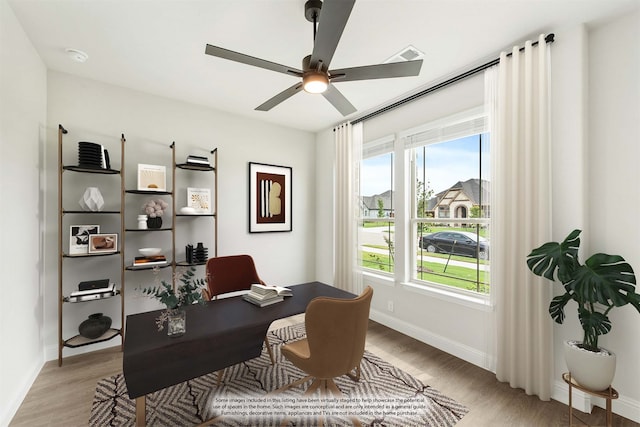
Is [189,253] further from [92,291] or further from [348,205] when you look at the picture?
[348,205]

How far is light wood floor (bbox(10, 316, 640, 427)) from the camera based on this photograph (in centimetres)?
189

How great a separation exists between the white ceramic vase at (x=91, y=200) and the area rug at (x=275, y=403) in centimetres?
153

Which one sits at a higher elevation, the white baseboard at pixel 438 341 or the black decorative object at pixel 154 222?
the black decorative object at pixel 154 222

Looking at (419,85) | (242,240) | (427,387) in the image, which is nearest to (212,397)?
(427,387)

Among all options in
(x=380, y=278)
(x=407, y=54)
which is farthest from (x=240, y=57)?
(x=380, y=278)

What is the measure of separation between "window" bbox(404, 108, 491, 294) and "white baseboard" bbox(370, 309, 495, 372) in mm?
522

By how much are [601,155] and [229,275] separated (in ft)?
10.6

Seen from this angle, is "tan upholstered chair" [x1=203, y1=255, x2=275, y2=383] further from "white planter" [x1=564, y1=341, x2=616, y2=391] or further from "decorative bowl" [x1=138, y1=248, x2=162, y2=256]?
"white planter" [x1=564, y1=341, x2=616, y2=391]

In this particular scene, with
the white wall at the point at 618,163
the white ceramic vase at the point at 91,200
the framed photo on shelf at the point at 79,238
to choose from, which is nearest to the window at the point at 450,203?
the white wall at the point at 618,163

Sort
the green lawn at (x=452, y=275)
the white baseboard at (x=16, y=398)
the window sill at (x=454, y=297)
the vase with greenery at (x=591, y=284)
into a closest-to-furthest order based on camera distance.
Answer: the vase with greenery at (x=591, y=284), the white baseboard at (x=16, y=398), the window sill at (x=454, y=297), the green lawn at (x=452, y=275)

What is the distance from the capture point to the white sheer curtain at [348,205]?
3770mm

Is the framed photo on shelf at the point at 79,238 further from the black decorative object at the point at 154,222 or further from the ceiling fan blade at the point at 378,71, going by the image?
the ceiling fan blade at the point at 378,71

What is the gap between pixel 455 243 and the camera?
296cm

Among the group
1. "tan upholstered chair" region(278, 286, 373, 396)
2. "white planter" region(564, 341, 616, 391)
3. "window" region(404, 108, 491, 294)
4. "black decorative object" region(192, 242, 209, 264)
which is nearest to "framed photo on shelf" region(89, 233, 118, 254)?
"black decorative object" region(192, 242, 209, 264)
